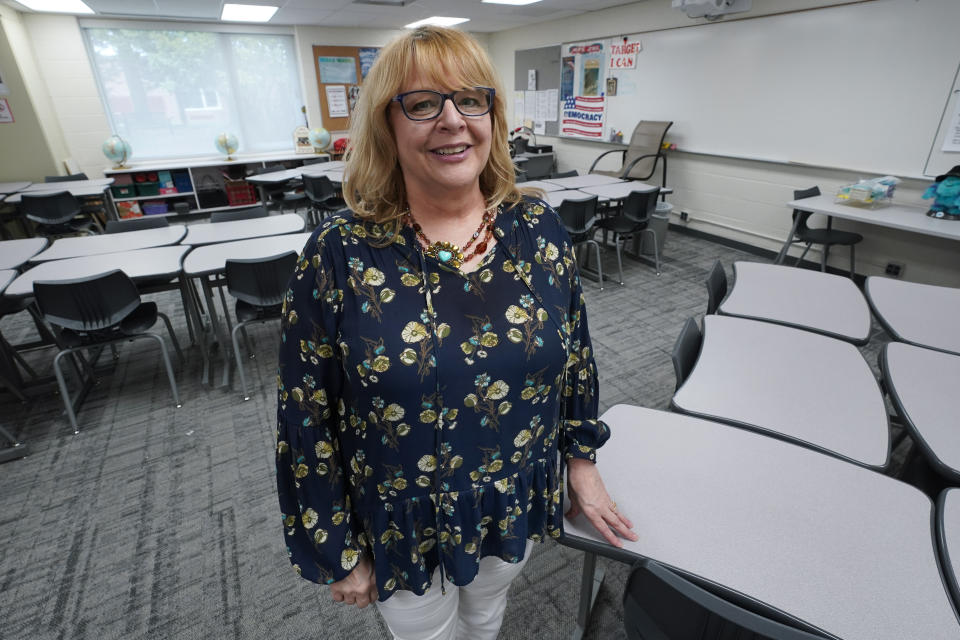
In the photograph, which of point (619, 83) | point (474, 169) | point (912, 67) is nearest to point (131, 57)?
point (619, 83)

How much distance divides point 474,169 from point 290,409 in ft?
1.63

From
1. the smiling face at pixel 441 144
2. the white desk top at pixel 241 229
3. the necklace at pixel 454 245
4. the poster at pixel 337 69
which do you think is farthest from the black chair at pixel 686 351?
the poster at pixel 337 69

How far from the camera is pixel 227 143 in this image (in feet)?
21.2

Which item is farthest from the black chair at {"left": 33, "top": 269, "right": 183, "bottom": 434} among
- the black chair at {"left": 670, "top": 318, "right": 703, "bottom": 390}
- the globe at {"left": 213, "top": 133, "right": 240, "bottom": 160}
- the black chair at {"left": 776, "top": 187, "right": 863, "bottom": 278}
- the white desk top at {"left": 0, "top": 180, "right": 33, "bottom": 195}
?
the globe at {"left": 213, "top": 133, "right": 240, "bottom": 160}

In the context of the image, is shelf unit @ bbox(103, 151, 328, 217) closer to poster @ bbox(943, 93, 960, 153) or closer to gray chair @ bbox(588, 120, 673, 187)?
gray chair @ bbox(588, 120, 673, 187)

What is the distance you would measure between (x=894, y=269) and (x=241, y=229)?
5077 millimetres

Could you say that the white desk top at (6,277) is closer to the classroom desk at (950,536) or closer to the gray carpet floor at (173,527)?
the gray carpet floor at (173,527)

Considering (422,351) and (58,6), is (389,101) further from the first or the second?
(58,6)

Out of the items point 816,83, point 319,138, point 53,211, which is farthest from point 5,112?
point 816,83

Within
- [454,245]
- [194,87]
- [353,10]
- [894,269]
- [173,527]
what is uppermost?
[353,10]

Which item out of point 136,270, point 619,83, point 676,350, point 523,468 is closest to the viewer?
point 523,468

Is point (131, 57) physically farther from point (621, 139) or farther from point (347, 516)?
point (347, 516)

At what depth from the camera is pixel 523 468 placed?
0.87 meters

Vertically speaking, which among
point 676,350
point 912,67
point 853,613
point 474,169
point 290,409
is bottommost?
point 853,613
